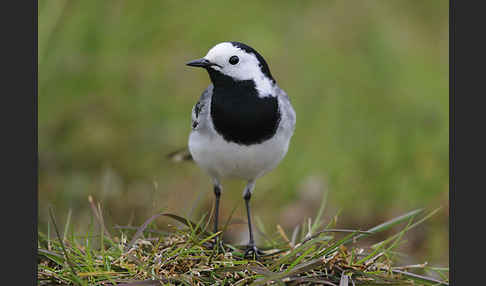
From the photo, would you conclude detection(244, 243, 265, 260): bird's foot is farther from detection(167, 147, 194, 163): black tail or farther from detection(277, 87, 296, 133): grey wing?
detection(167, 147, 194, 163): black tail

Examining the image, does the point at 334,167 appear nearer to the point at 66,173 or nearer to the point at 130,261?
the point at 66,173

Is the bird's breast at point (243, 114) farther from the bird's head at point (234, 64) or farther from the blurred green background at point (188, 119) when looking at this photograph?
the blurred green background at point (188, 119)

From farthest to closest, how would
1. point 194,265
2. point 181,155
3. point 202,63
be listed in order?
point 181,155 → point 202,63 → point 194,265

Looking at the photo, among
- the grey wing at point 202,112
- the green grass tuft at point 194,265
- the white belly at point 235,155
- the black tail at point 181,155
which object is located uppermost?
the grey wing at point 202,112

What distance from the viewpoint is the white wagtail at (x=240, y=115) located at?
3260mm

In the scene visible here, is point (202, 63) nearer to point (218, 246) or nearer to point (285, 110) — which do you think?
point (285, 110)

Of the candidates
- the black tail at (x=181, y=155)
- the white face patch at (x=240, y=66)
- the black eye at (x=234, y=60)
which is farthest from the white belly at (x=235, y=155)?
the black tail at (x=181, y=155)

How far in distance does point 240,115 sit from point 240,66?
25 centimetres

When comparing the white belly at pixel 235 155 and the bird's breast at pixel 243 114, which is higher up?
the bird's breast at pixel 243 114

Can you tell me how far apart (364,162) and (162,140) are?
1.78 m

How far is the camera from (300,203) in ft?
17.6

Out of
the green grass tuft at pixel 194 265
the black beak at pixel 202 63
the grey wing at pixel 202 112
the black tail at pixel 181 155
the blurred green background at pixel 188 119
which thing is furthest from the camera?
the blurred green background at pixel 188 119

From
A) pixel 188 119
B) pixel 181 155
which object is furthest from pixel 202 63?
pixel 188 119

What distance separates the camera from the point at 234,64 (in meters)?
3.28
